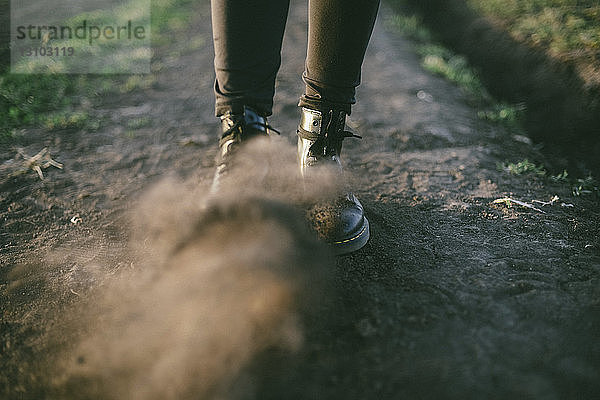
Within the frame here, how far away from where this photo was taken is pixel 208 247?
99cm

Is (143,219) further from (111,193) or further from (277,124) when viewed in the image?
(277,124)

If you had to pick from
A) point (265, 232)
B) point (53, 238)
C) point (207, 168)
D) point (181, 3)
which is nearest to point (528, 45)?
point (207, 168)

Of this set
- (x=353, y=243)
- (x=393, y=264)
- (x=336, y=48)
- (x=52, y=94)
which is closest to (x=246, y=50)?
(x=336, y=48)

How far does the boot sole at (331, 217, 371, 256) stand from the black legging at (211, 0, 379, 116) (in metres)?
0.38

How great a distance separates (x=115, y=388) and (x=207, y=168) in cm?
111

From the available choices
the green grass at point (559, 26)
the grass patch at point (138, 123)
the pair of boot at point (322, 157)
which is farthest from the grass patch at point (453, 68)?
the grass patch at point (138, 123)

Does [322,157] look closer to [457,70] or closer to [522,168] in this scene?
[522,168]

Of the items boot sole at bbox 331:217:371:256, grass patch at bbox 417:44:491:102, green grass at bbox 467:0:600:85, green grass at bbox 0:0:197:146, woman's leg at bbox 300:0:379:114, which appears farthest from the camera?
grass patch at bbox 417:44:491:102

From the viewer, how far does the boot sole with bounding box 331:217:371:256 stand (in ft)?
3.96

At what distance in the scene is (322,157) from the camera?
4.22ft

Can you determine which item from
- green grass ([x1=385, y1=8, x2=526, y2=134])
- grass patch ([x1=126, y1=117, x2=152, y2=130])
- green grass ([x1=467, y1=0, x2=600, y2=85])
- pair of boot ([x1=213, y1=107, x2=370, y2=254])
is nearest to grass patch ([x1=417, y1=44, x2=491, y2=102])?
green grass ([x1=385, y1=8, x2=526, y2=134])

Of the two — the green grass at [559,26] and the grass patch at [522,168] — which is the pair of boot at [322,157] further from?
the green grass at [559,26]

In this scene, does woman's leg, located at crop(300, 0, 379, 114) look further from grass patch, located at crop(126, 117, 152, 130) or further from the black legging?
grass patch, located at crop(126, 117, 152, 130)

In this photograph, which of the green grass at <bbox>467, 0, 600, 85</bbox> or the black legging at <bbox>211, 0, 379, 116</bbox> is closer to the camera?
the black legging at <bbox>211, 0, 379, 116</bbox>
